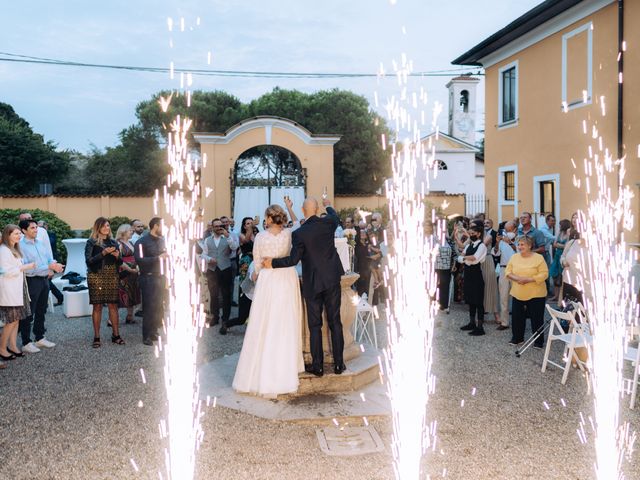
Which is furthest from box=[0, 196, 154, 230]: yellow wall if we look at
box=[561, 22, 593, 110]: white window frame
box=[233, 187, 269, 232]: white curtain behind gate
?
box=[561, 22, 593, 110]: white window frame

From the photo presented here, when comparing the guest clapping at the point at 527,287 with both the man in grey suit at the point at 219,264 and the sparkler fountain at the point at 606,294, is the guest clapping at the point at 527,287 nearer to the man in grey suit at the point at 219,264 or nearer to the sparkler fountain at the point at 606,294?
the sparkler fountain at the point at 606,294

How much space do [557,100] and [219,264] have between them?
35.6 feet

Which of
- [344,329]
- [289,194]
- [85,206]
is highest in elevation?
[289,194]

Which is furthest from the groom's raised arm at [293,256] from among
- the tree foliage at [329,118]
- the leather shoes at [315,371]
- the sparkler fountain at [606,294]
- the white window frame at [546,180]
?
the tree foliage at [329,118]

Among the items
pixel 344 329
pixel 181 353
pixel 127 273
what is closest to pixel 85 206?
pixel 127 273

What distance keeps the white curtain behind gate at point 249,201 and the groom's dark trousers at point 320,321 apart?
16550mm

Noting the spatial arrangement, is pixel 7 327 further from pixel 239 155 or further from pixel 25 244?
pixel 239 155

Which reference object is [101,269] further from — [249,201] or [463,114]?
[463,114]

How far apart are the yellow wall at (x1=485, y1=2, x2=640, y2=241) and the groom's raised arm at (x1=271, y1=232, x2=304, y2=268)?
Answer: 33.4 ft

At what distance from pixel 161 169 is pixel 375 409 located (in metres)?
35.5

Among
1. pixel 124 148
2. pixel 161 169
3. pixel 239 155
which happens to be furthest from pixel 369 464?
pixel 124 148

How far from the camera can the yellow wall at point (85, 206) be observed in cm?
2223

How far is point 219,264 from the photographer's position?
8867 mm

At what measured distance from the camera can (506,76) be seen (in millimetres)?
17609
